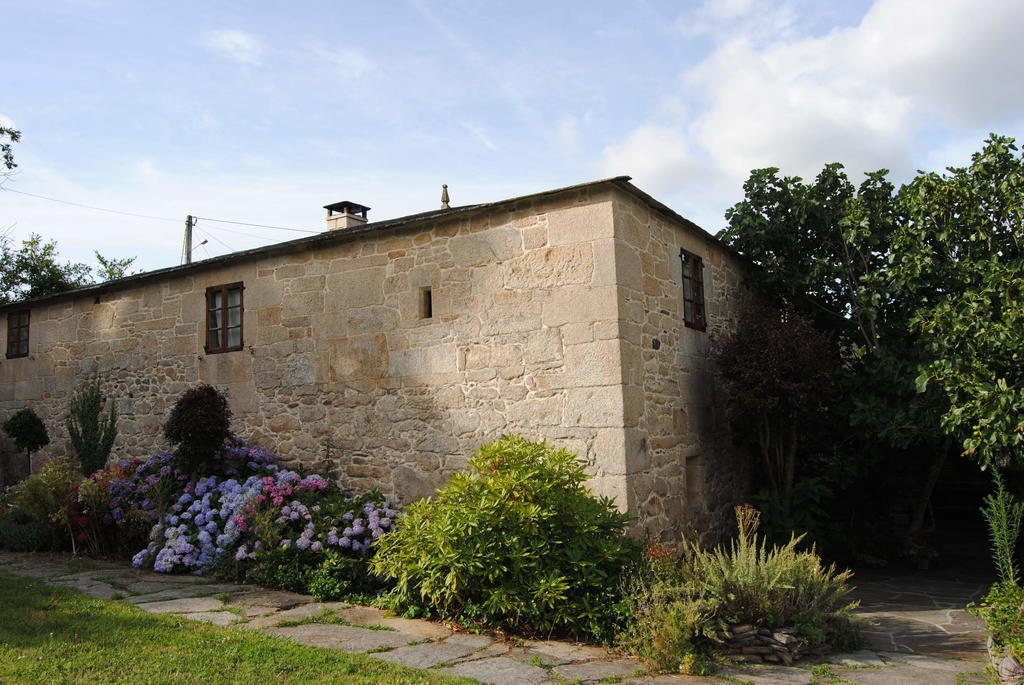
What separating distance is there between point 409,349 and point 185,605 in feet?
11.3

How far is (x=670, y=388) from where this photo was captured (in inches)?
323

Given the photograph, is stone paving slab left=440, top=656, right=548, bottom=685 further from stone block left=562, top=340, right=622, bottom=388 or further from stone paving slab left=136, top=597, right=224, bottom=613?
stone block left=562, top=340, right=622, bottom=388

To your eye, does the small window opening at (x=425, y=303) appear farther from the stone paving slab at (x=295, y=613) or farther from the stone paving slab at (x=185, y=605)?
the stone paving slab at (x=185, y=605)

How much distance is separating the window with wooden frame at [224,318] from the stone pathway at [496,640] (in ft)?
10.9

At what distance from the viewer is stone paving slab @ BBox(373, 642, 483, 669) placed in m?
5.12

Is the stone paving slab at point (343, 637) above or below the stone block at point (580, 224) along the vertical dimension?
below

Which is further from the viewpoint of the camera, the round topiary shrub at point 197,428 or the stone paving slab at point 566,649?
the round topiary shrub at point 197,428

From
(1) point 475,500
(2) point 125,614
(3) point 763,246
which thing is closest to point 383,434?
(1) point 475,500

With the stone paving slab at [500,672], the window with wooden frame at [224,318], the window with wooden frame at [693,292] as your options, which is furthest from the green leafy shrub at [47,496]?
the window with wooden frame at [693,292]

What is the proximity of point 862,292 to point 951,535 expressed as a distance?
5661 millimetres

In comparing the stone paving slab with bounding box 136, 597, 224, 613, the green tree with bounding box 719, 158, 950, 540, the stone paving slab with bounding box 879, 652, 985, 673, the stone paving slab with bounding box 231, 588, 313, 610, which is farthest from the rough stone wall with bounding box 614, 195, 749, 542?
the stone paving slab with bounding box 136, 597, 224, 613

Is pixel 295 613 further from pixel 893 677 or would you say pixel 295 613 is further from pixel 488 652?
pixel 893 677

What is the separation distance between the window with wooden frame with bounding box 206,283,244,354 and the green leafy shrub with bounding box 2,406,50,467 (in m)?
4.24

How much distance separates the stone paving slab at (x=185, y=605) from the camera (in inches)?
253
